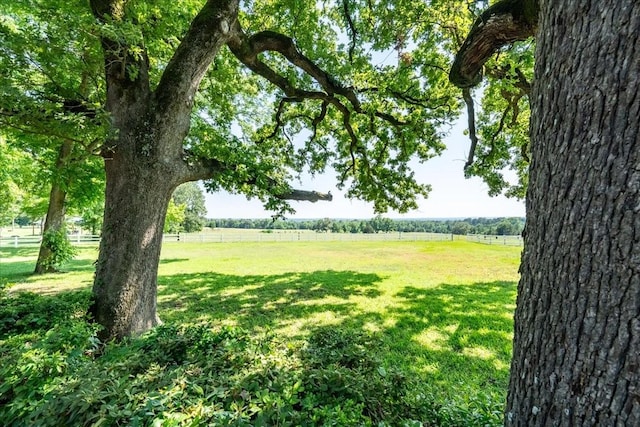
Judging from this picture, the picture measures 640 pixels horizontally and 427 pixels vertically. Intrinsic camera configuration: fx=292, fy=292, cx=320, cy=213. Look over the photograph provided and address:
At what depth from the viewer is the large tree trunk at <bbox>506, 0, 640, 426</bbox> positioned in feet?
3.21

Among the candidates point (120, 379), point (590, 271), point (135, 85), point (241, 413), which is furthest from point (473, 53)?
point (135, 85)

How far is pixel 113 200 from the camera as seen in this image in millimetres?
3867

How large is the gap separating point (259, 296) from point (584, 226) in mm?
7174

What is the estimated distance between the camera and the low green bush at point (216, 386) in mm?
1470

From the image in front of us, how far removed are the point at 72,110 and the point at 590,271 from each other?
17.7 feet

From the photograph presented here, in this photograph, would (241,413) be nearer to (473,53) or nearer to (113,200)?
(473,53)

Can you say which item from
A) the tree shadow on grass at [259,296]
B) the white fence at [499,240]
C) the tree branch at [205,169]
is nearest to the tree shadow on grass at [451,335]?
the tree shadow on grass at [259,296]

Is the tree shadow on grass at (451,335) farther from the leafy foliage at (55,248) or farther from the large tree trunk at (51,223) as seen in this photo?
the large tree trunk at (51,223)

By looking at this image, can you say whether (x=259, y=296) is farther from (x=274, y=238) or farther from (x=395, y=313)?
(x=274, y=238)

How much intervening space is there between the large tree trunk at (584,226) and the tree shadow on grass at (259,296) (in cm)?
381

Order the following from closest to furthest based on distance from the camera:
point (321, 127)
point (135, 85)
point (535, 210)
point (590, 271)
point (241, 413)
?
point (590, 271)
point (535, 210)
point (241, 413)
point (135, 85)
point (321, 127)

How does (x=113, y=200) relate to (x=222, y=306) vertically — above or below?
above

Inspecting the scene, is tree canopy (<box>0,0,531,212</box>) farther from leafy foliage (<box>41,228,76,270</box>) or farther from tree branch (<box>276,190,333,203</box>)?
leafy foliage (<box>41,228,76,270</box>)

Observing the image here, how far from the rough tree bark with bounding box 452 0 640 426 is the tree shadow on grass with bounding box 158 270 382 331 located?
379 centimetres
